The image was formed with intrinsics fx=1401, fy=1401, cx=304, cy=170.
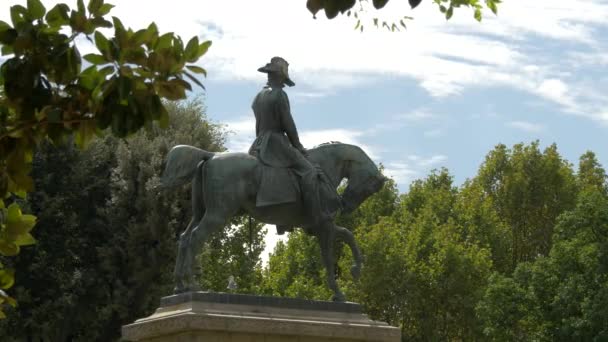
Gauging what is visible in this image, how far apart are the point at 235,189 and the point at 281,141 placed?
99cm

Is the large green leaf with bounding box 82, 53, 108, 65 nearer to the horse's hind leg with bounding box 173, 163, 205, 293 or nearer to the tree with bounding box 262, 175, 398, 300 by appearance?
the horse's hind leg with bounding box 173, 163, 205, 293

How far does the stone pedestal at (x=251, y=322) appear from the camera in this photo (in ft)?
53.2

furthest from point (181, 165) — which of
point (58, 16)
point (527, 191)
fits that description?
point (527, 191)

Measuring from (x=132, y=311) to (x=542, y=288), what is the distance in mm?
10375

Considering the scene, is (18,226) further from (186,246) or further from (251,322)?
(186,246)

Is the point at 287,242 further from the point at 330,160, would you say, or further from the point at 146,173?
the point at 330,160

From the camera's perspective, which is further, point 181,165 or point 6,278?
point 181,165

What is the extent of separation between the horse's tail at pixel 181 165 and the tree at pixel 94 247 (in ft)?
44.5

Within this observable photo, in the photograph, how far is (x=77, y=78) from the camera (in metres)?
5.36

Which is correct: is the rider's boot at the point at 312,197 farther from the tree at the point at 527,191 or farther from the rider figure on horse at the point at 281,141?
the tree at the point at 527,191

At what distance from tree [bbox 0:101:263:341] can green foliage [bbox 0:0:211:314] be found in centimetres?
2538

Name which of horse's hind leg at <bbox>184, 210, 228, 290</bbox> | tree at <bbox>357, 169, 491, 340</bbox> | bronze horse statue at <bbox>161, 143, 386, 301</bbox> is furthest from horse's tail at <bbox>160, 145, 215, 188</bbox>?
tree at <bbox>357, 169, 491, 340</bbox>

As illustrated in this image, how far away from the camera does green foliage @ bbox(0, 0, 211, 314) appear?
5234 mm

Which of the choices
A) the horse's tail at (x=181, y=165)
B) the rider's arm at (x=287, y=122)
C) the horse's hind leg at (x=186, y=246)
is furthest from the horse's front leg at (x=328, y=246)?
the horse's tail at (x=181, y=165)
